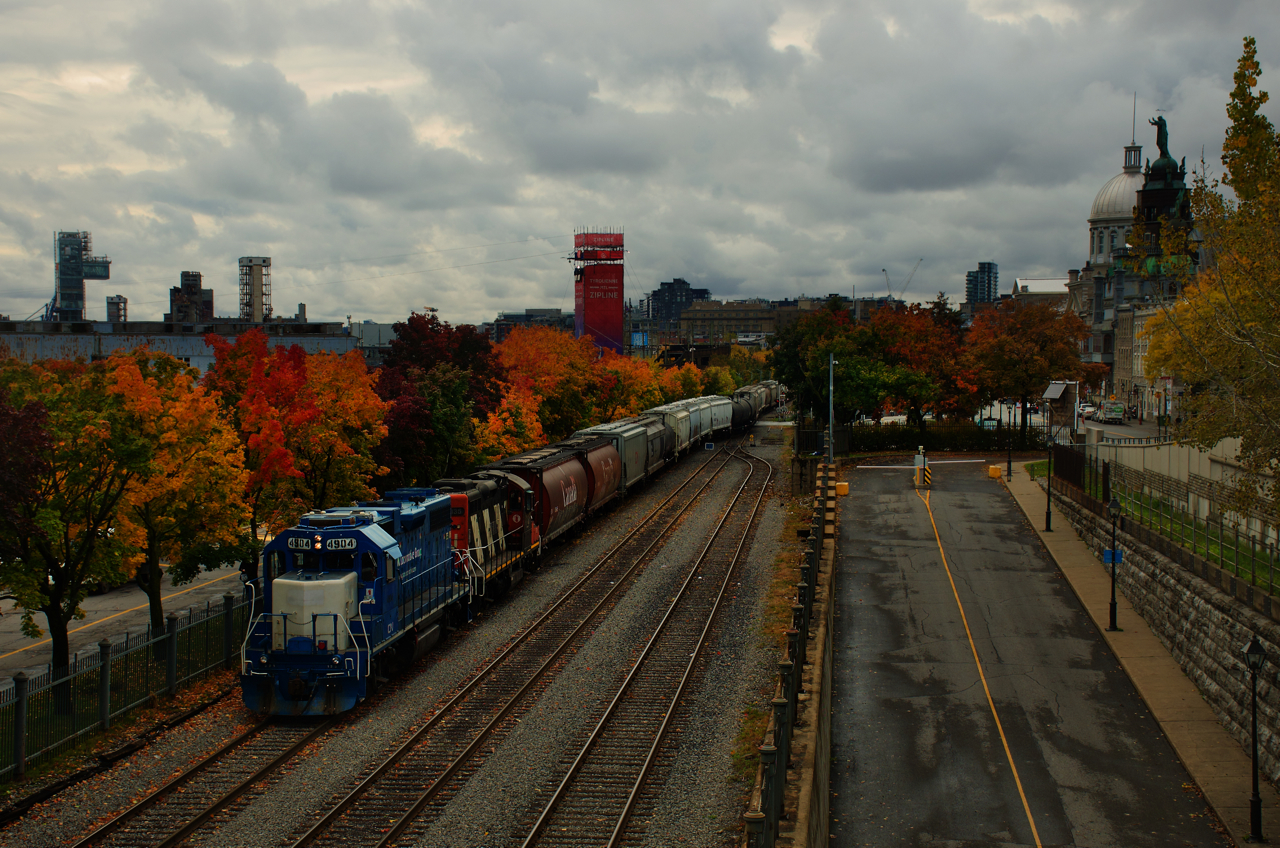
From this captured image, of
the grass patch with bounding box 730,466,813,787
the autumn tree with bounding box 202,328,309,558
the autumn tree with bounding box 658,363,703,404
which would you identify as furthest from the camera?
the autumn tree with bounding box 658,363,703,404

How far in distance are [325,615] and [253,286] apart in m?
126

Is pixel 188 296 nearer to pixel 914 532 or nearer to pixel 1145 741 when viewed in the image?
pixel 914 532

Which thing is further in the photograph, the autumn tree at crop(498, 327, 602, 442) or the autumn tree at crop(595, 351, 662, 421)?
the autumn tree at crop(595, 351, 662, 421)

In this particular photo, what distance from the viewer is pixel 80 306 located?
480 ft

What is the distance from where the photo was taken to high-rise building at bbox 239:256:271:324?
133 metres

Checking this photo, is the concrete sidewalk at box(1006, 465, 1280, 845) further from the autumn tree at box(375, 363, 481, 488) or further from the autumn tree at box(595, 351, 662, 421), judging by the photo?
the autumn tree at box(595, 351, 662, 421)

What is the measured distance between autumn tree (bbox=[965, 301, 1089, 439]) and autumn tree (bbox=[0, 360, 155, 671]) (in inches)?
2358

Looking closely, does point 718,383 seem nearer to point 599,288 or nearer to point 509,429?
point 599,288

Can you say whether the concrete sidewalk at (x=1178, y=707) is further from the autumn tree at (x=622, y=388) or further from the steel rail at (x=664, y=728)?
the autumn tree at (x=622, y=388)

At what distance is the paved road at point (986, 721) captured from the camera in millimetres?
19469

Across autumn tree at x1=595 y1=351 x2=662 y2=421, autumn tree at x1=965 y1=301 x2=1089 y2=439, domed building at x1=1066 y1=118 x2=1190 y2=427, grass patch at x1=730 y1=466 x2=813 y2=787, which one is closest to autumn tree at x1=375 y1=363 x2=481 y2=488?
grass patch at x1=730 y1=466 x2=813 y2=787

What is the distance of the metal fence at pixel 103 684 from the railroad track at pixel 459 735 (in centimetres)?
627

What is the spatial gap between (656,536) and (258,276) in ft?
364

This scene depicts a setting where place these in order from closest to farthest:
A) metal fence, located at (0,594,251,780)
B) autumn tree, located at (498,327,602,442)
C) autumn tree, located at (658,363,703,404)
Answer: metal fence, located at (0,594,251,780) < autumn tree, located at (498,327,602,442) < autumn tree, located at (658,363,703,404)
